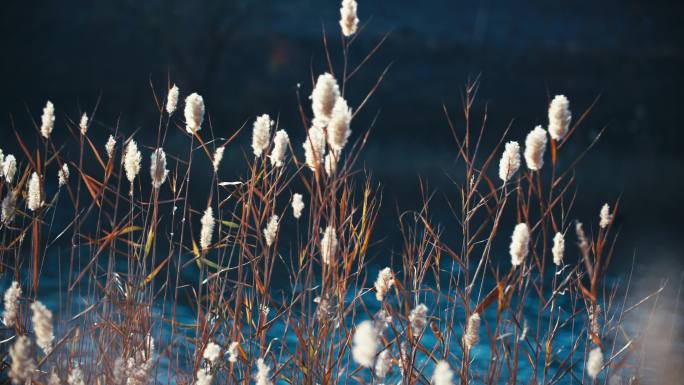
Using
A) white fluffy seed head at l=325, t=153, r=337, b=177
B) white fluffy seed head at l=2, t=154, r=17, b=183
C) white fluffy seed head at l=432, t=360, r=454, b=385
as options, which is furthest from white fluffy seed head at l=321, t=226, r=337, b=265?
white fluffy seed head at l=2, t=154, r=17, b=183

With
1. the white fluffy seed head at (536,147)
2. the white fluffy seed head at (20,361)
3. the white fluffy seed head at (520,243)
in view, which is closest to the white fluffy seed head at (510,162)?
the white fluffy seed head at (536,147)

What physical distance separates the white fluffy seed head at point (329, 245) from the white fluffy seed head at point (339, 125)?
0.18 meters

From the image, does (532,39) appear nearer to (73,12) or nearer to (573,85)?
(573,85)

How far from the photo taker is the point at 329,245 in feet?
4.49

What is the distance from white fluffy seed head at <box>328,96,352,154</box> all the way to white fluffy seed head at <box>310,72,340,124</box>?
1cm

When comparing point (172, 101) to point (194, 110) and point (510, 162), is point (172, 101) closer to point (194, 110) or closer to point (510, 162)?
point (194, 110)

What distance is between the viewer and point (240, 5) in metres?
13.6

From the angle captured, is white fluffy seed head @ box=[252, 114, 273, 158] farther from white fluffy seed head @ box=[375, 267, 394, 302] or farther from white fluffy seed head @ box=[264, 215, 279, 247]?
white fluffy seed head @ box=[375, 267, 394, 302]

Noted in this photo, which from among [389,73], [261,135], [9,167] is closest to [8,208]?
[9,167]

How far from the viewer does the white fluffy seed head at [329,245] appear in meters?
1.36

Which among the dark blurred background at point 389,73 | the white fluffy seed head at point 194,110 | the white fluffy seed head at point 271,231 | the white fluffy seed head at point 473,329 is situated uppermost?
the dark blurred background at point 389,73

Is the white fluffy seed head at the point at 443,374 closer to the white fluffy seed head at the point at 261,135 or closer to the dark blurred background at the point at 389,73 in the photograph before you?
the white fluffy seed head at the point at 261,135

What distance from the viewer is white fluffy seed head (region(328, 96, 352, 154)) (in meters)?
1.21

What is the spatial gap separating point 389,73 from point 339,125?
15.5 m
